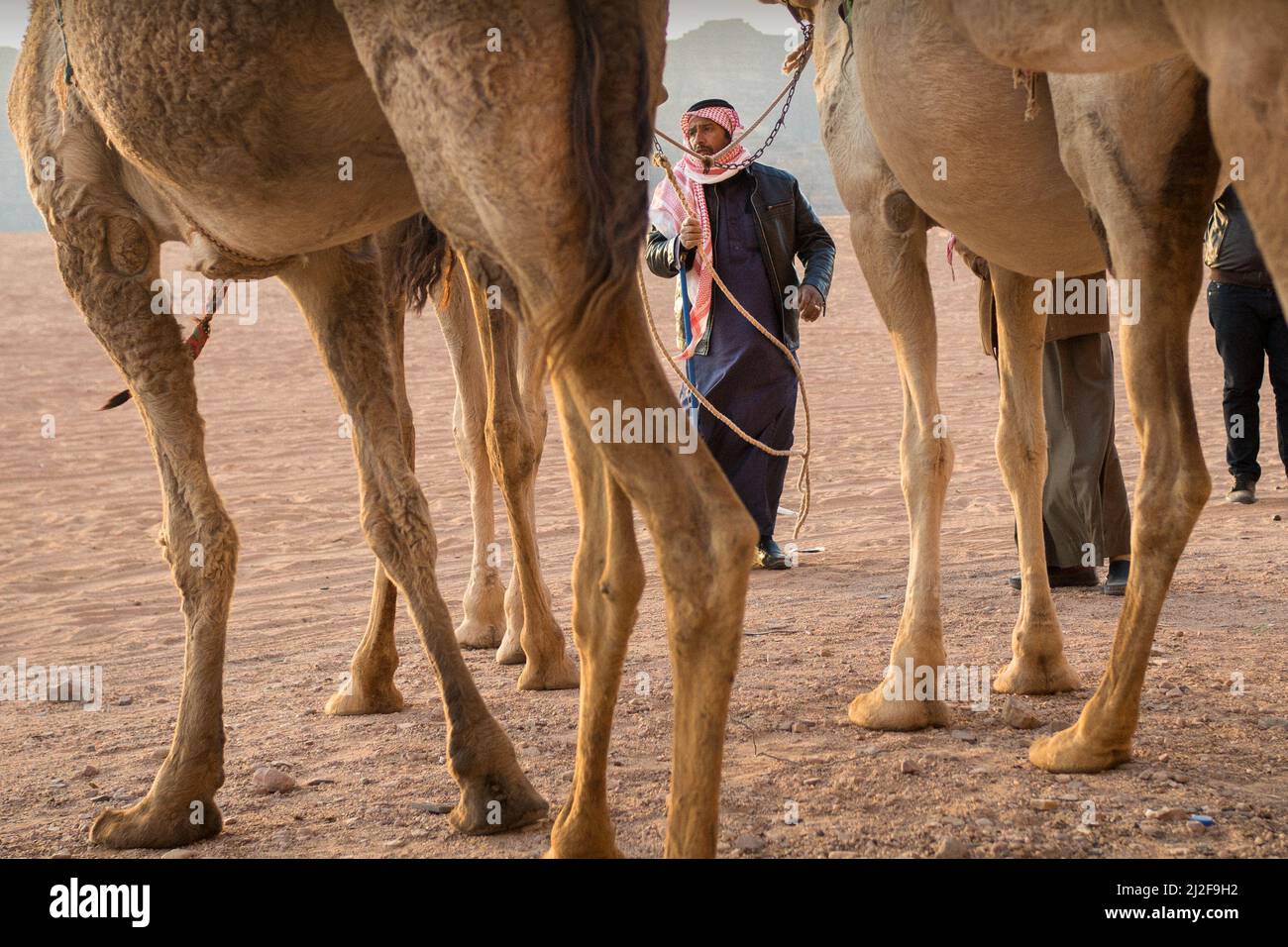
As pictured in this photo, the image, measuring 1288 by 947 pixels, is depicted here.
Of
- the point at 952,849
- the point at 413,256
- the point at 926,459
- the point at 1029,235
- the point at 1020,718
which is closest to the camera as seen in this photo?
the point at 952,849

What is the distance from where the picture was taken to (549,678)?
5426 mm

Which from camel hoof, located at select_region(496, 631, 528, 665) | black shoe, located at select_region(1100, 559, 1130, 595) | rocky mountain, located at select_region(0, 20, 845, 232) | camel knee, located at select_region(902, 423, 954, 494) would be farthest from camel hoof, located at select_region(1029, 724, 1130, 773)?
rocky mountain, located at select_region(0, 20, 845, 232)

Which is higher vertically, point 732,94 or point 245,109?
point 732,94

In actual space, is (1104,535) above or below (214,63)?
below

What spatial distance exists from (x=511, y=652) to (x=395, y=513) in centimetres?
204

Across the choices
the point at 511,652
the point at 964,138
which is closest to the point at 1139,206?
the point at 964,138

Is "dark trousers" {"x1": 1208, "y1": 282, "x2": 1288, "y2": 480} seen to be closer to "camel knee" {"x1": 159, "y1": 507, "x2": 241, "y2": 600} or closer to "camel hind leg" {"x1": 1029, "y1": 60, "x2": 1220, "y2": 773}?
"camel hind leg" {"x1": 1029, "y1": 60, "x2": 1220, "y2": 773}

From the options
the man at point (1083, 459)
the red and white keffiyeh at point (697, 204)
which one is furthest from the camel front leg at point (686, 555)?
the red and white keffiyeh at point (697, 204)

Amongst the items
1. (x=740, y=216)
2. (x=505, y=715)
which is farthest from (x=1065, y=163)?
(x=740, y=216)

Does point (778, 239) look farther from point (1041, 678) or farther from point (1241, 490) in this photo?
point (1241, 490)

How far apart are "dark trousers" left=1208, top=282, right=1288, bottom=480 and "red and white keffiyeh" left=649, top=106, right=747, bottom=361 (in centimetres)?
404

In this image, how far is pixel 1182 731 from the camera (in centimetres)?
430
